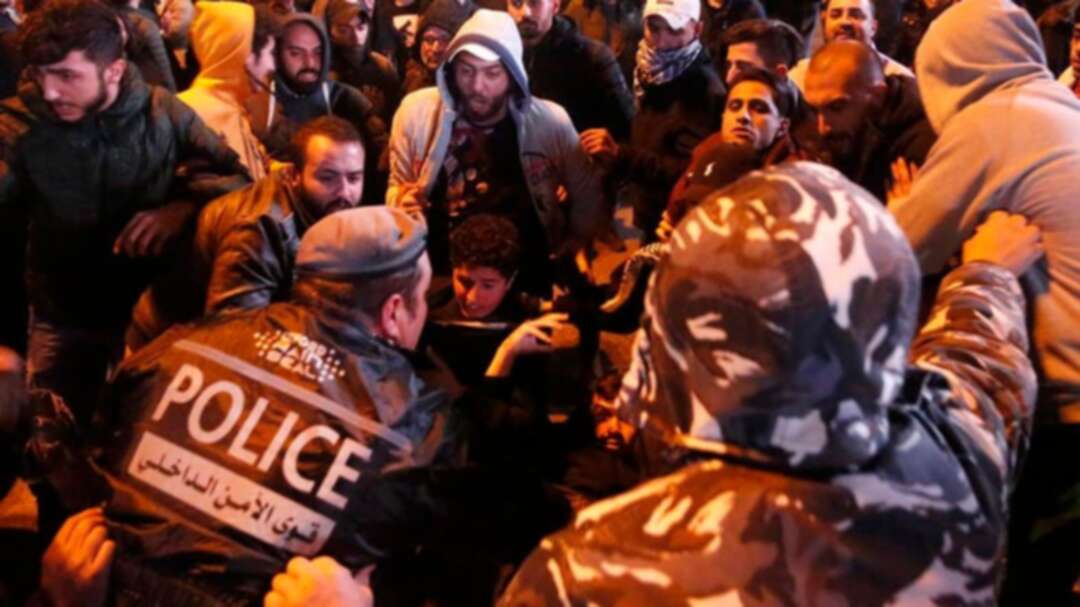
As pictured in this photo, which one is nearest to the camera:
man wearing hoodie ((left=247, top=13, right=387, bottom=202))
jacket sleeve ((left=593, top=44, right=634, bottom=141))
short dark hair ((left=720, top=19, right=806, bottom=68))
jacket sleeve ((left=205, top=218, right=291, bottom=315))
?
jacket sleeve ((left=205, top=218, right=291, bottom=315))

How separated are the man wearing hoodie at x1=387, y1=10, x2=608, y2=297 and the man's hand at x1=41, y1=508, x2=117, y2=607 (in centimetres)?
244

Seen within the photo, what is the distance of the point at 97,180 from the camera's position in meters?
3.93

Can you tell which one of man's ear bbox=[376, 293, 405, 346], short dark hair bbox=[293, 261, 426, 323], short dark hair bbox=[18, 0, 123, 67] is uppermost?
short dark hair bbox=[18, 0, 123, 67]

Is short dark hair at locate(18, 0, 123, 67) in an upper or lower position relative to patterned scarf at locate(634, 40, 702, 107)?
upper

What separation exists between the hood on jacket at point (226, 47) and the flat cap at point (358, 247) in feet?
9.12

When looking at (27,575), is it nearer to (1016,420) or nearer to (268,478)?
(268,478)

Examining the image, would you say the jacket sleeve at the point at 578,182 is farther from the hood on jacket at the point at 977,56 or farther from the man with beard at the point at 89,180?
the hood on jacket at the point at 977,56

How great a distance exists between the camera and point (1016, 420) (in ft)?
6.01

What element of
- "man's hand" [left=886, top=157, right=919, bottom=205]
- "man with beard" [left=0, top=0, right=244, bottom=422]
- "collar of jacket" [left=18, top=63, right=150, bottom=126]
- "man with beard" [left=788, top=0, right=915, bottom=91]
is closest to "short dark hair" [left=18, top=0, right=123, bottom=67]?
"man with beard" [left=0, top=0, right=244, bottom=422]

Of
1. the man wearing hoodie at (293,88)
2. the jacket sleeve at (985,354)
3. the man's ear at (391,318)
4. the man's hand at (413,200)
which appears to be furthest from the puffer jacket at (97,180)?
the jacket sleeve at (985,354)

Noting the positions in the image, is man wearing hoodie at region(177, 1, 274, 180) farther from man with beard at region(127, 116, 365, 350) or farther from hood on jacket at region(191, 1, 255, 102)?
man with beard at region(127, 116, 365, 350)

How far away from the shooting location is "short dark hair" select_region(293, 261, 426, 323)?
8.63ft

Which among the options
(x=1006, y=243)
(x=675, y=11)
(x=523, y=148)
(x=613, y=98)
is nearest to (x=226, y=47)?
(x=523, y=148)

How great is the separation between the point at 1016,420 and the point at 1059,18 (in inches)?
224
